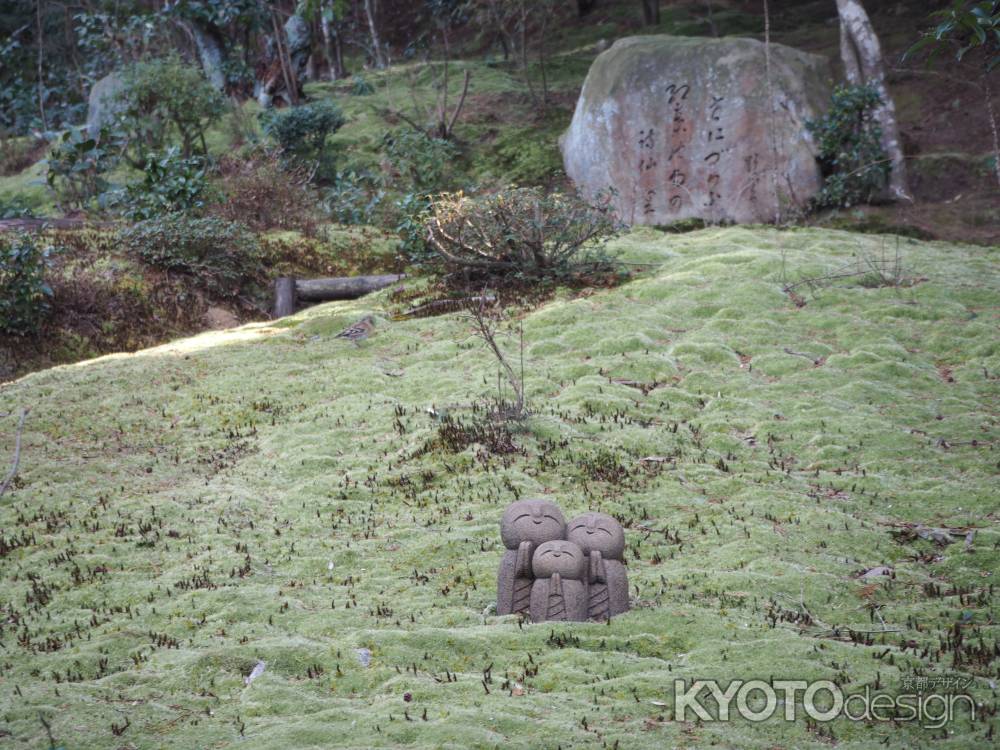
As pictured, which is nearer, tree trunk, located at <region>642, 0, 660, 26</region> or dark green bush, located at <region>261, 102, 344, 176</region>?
dark green bush, located at <region>261, 102, 344, 176</region>

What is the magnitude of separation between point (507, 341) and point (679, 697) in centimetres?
764

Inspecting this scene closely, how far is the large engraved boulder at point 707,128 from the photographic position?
17.7 m

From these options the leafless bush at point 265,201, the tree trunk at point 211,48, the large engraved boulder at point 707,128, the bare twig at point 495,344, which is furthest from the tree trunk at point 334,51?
the bare twig at point 495,344

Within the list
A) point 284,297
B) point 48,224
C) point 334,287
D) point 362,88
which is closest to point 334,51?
point 362,88

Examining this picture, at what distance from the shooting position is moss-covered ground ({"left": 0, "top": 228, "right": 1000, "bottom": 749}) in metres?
5.02

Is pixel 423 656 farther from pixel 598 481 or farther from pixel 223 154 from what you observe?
pixel 223 154

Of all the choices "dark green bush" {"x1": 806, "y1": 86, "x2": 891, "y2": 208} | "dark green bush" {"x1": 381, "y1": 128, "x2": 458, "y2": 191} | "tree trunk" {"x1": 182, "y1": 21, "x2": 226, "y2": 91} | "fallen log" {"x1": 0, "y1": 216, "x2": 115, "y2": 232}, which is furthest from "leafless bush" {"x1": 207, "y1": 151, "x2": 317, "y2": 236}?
"dark green bush" {"x1": 806, "y1": 86, "x2": 891, "y2": 208}

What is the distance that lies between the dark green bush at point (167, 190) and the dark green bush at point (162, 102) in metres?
3.39

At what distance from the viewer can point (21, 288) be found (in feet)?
44.0

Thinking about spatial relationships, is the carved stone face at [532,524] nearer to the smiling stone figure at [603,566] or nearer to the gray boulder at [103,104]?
the smiling stone figure at [603,566]

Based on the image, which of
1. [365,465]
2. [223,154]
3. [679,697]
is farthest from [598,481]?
[223,154]

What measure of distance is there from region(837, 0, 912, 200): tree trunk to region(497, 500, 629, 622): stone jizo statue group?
1363 centimetres

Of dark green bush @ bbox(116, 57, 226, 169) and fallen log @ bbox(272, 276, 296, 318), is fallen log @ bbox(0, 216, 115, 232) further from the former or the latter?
fallen log @ bbox(272, 276, 296, 318)

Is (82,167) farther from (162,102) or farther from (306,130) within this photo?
(306,130)
